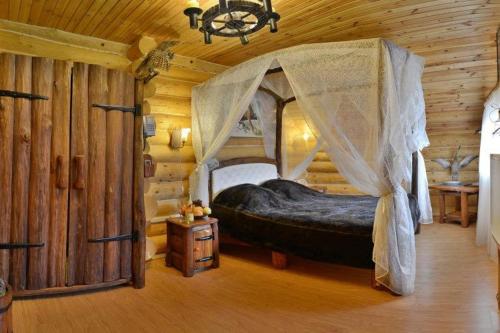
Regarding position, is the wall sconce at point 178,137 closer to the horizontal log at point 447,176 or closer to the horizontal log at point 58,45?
the horizontal log at point 58,45

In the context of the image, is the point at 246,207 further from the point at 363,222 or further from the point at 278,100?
the point at 278,100

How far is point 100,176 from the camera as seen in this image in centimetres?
296

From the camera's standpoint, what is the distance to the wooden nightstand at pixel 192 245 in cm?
338

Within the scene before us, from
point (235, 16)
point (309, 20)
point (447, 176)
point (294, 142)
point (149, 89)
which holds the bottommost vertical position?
point (447, 176)

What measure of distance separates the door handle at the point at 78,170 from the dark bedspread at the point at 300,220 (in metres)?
1.68

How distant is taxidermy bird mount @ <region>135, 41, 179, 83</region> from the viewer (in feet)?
10.2

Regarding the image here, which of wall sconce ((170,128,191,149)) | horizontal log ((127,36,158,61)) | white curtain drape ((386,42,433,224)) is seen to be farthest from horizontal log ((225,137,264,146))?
white curtain drape ((386,42,433,224))

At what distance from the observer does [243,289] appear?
3.01 m

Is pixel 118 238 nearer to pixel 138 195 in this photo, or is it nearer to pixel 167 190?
pixel 138 195

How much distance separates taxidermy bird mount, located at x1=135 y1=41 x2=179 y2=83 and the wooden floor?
2.04 metres

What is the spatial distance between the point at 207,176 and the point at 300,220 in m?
1.37

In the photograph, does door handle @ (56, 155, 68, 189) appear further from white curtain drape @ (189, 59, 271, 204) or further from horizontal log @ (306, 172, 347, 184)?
horizontal log @ (306, 172, 347, 184)

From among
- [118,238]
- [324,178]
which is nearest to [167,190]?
[118,238]

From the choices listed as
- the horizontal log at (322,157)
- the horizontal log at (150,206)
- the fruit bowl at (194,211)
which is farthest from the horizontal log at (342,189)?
the horizontal log at (150,206)
